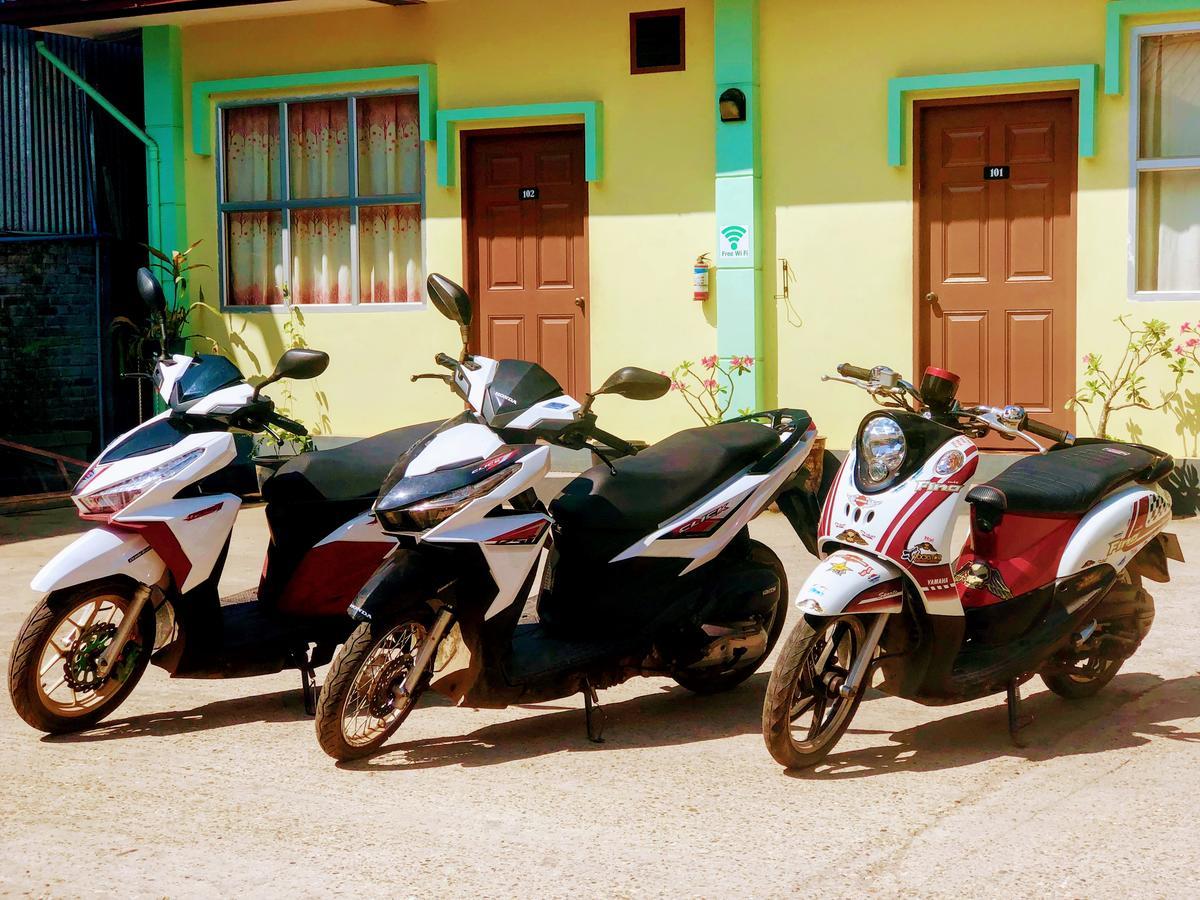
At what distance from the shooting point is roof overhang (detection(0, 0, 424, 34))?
1080 centimetres

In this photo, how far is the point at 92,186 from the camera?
12.0 m

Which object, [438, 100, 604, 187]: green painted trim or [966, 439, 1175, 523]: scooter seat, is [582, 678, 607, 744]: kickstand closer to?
[966, 439, 1175, 523]: scooter seat

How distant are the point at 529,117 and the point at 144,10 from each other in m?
2.75

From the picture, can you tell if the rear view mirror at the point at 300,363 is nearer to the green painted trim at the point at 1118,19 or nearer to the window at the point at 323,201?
the green painted trim at the point at 1118,19

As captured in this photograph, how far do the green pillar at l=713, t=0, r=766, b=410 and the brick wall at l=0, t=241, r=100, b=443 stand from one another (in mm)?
4718

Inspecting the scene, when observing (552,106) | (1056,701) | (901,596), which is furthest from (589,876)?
(552,106)

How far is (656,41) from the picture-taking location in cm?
1030

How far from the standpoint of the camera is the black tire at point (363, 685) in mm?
4453

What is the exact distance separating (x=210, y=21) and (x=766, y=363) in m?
4.63

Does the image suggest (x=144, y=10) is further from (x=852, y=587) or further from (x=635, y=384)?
(x=852, y=587)

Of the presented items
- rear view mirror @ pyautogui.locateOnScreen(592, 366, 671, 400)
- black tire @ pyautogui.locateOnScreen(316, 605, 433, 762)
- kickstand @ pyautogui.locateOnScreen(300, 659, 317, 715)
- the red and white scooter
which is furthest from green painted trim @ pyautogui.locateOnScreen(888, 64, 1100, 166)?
black tire @ pyautogui.locateOnScreen(316, 605, 433, 762)

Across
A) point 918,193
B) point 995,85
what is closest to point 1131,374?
point 918,193

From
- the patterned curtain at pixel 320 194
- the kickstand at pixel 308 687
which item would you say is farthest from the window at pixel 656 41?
the kickstand at pixel 308 687

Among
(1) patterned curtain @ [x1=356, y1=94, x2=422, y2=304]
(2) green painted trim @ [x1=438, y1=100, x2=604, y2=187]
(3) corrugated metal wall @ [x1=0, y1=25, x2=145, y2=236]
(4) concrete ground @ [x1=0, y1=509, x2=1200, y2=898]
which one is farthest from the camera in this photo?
(3) corrugated metal wall @ [x1=0, y1=25, x2=145, y2=236]
